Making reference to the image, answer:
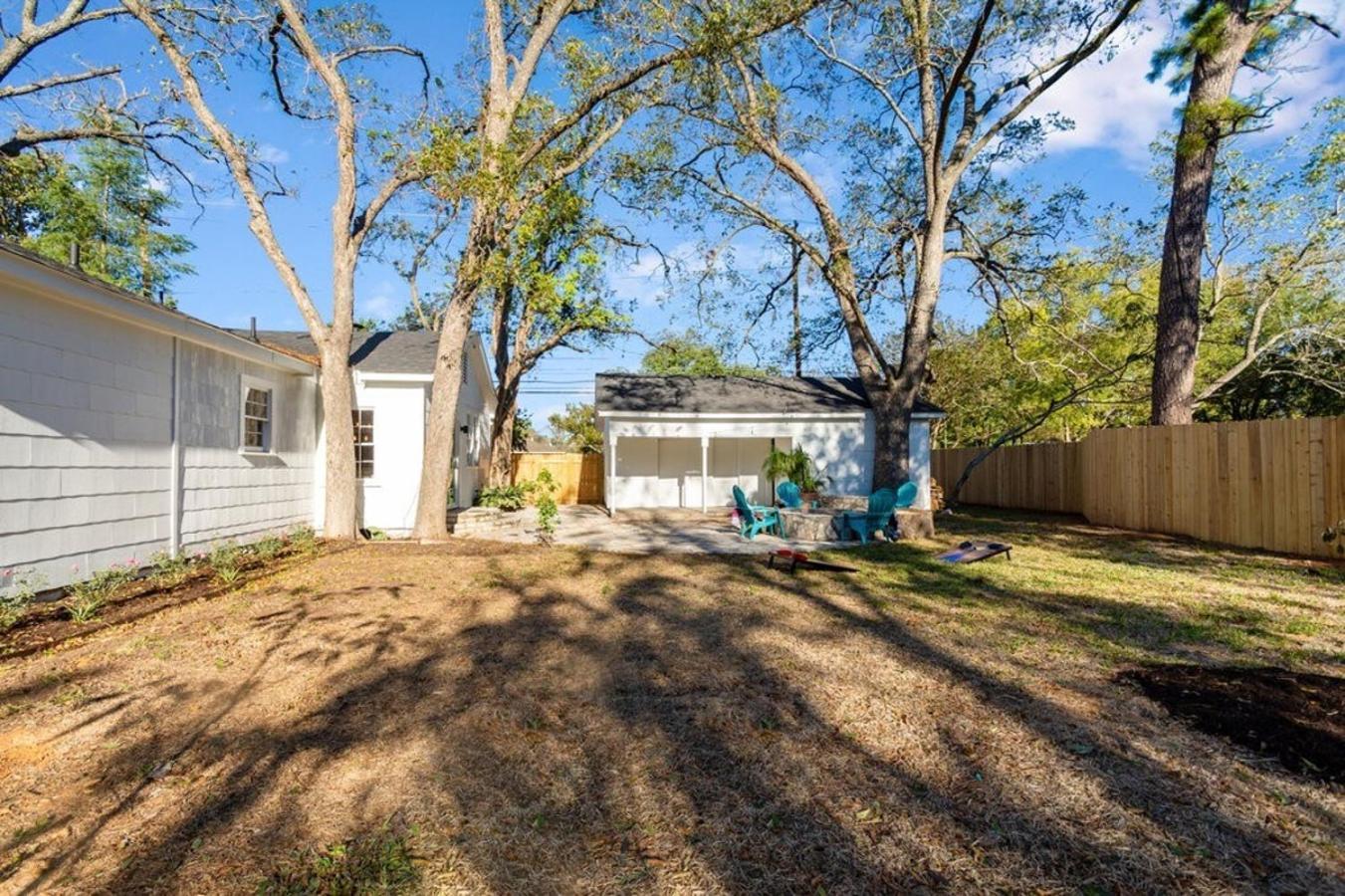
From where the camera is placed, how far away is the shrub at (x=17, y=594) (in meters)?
5.04

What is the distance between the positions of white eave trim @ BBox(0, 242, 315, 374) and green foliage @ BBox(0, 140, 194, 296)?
11.9 meters

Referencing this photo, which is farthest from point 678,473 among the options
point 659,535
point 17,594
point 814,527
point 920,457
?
point 17,594

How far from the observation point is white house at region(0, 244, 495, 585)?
5496 millimetres

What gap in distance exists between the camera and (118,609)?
5.68m

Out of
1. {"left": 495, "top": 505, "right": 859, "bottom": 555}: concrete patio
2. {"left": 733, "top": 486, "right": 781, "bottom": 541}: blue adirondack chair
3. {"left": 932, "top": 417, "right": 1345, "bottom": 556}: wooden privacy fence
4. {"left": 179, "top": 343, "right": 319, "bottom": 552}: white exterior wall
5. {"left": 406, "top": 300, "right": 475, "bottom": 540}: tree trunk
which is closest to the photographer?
{"left": 179, "top": 343, "right": 319, "bottom": 552}: white exterior wall

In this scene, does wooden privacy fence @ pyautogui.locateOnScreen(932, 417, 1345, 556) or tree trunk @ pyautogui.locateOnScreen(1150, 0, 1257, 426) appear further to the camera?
tree trunk @ pyautogui.locateOnScreen(1150, 0, 1257, 426)

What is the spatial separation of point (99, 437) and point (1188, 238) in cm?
1620

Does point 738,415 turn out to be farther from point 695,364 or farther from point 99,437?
point 695,364

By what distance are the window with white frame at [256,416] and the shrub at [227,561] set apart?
143 centimetres

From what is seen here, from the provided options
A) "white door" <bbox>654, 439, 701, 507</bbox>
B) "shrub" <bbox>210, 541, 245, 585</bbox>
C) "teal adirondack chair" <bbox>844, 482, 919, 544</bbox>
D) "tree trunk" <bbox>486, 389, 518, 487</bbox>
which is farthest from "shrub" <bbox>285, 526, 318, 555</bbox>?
"white door" <bbox>654, 439, 701, 507</bbox>

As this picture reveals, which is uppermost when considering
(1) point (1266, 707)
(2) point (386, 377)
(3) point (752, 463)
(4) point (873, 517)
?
(2) point (386, 377)

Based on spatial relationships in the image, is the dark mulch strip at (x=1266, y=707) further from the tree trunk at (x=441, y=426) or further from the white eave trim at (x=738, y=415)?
the white eave trim at (x=738, y=415)

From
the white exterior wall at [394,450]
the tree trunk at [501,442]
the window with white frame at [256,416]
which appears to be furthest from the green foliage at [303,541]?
the tree trunk at [501,442]

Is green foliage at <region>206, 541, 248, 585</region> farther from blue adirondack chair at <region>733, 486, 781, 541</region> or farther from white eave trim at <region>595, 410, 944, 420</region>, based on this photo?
white eave trim at <region>595, 410, 944, 420</region>
